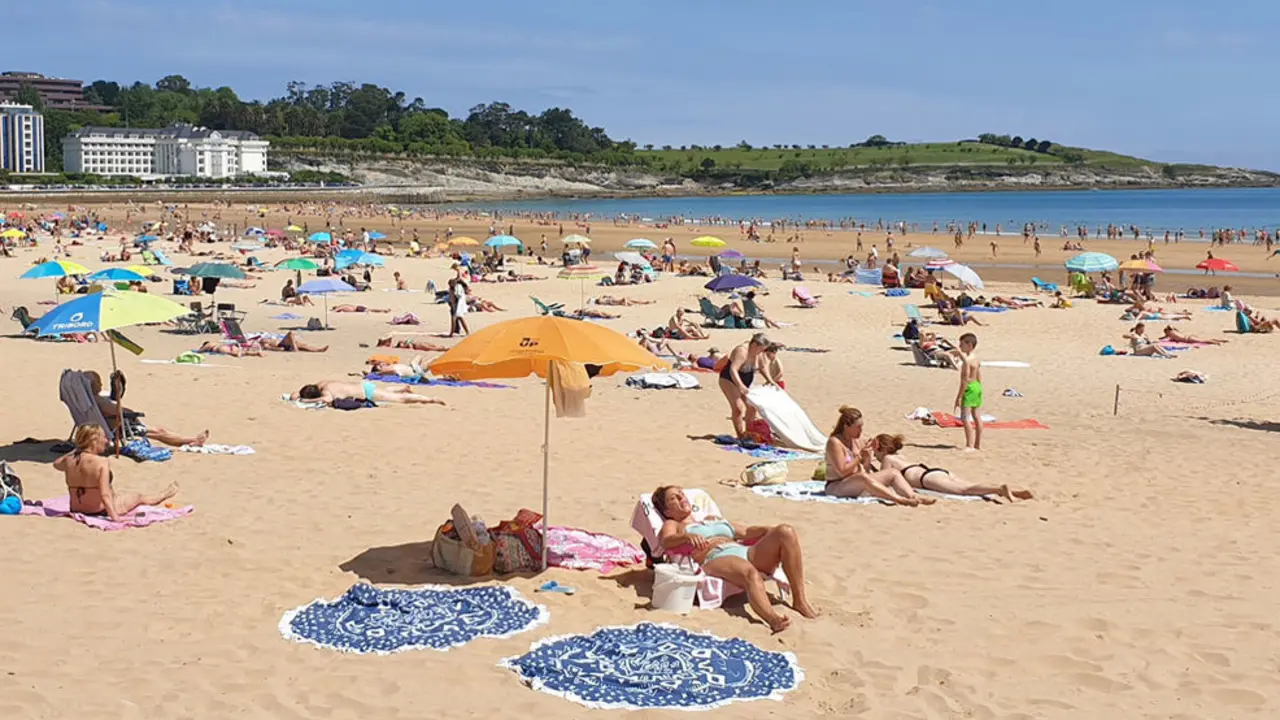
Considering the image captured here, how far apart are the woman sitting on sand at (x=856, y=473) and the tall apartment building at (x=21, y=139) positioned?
516ft

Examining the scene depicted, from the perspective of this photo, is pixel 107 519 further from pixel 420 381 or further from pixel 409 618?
pixel 420 381

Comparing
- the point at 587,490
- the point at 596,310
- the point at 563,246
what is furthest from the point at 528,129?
the point at 587,490

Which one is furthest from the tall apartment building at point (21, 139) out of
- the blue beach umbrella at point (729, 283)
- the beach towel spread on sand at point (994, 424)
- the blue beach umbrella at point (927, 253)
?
the beach towel spread on sand at point (994, 424)

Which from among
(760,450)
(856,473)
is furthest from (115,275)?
(856,473)

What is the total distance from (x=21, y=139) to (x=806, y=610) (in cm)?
16418

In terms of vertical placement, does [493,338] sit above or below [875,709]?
above

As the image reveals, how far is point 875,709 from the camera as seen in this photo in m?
5.16

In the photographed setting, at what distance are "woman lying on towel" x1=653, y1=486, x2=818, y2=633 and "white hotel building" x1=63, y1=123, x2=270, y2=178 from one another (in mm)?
128819

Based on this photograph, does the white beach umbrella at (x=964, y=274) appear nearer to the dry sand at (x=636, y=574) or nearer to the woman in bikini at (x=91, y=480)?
the dry sand at (x=636, y=574)

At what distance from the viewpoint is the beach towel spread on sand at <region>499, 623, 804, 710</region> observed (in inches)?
205

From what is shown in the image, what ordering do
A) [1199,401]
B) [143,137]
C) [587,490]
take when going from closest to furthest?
[587,490], [1199,401], [143,137]

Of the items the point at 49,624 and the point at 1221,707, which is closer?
the point at 1221,707

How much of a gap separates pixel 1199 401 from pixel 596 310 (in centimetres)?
1271

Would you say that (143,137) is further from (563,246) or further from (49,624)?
(49,624)
